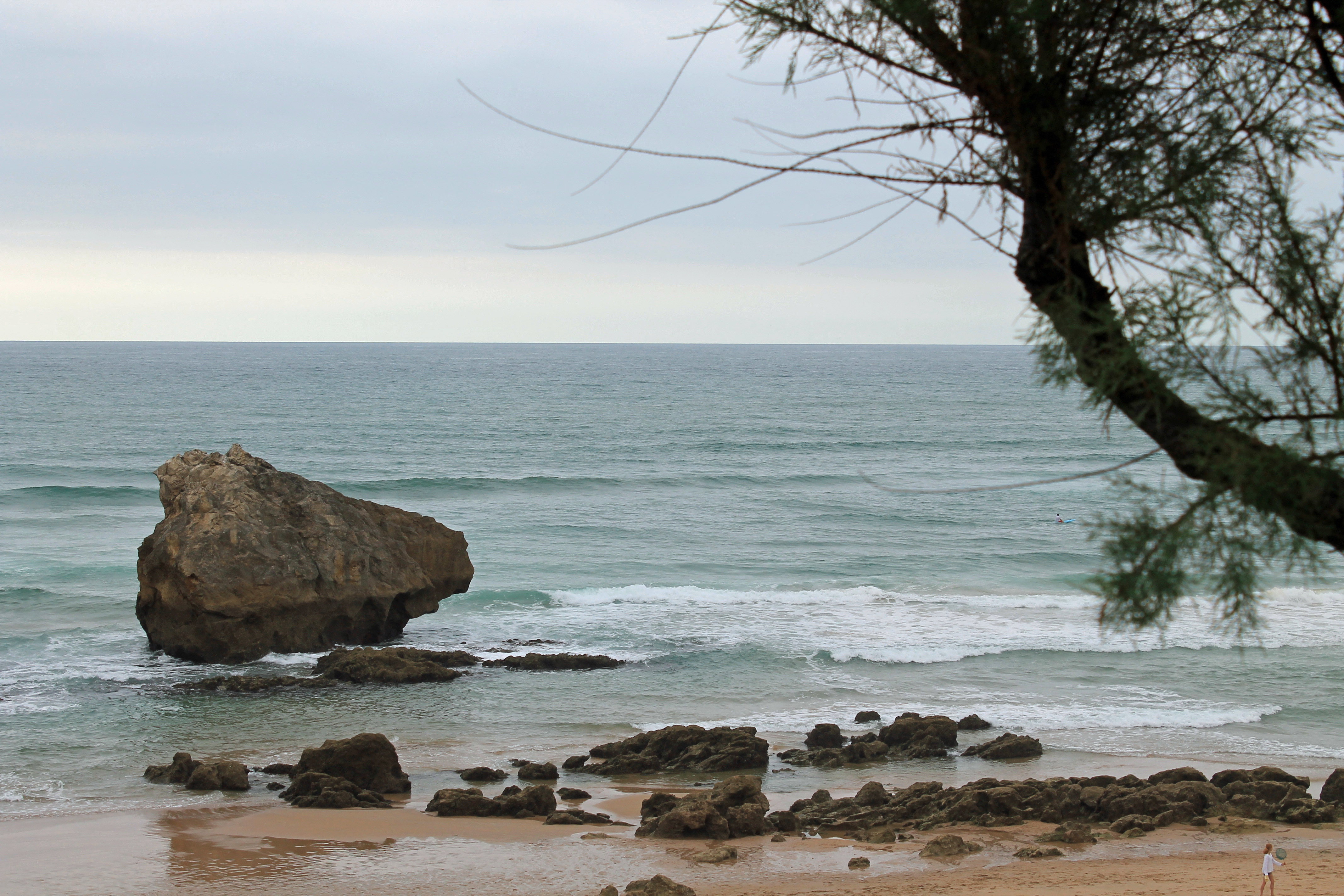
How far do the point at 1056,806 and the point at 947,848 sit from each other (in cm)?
191

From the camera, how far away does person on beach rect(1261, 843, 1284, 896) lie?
355 inches

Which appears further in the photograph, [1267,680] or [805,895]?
[1267,680]

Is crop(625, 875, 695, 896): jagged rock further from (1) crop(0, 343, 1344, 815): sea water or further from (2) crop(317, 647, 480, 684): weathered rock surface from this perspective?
(2) crop(317, 647, 480, 684): weathered rock surface

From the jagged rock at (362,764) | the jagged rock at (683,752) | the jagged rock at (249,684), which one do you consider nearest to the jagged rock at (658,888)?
the jagged rock at (683,752)

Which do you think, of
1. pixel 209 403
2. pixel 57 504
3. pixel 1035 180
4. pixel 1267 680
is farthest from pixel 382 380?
Result: pixel 1035 180

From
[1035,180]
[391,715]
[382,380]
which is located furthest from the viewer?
[382,380]

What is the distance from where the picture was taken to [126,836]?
11195 millimetres

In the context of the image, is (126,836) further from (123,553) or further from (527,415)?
(527,415)

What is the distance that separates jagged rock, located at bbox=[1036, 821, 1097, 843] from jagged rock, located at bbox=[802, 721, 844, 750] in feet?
11.9

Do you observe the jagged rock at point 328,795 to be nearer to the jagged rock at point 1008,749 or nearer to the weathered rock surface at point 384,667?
the weathered rock surface at point 384,667

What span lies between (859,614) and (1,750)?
1588cm

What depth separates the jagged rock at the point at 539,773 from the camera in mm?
13242

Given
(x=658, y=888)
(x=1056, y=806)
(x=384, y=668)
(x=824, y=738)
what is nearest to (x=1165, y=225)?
(x=658, y=888)

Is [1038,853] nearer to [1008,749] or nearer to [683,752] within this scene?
[1008,749]
